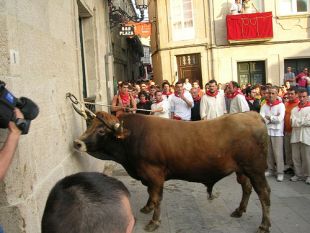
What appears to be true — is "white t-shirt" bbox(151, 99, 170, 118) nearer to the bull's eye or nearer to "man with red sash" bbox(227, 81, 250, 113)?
"man with red sash" bbox(227, 81, 250, 113)

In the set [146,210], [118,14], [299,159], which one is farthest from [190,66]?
[146,210]

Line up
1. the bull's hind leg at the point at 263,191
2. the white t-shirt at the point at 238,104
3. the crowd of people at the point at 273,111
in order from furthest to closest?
1. the white t-shirt at the point at 238,104
2. the crowd of people at the point at 273,111
3. the bull's hind leg at the point at 263,191

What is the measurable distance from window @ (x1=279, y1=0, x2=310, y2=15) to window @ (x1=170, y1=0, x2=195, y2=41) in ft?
14.0

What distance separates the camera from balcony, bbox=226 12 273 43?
19.0 metres

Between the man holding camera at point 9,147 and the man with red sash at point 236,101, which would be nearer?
the man holding camera at point 9,147

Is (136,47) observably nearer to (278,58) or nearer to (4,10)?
(278,58)

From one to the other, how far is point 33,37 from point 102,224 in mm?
3064

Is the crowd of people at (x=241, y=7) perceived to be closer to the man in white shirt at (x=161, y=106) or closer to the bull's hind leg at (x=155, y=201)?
the man in white shirt at (x=161, y=106)

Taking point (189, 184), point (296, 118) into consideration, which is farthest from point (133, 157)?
point (296, 118)

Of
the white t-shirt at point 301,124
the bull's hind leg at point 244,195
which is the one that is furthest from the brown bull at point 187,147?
the white t-shirt at point 301,124

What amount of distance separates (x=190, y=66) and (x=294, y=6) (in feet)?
18.3

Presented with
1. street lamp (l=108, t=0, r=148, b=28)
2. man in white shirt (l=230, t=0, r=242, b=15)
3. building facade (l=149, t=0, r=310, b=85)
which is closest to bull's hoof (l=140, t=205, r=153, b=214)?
street lamp (l=108, t=0, r=148, b=28)

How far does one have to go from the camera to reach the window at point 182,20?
20281 millimetres

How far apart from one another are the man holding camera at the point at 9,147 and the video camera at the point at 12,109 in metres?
0.03
